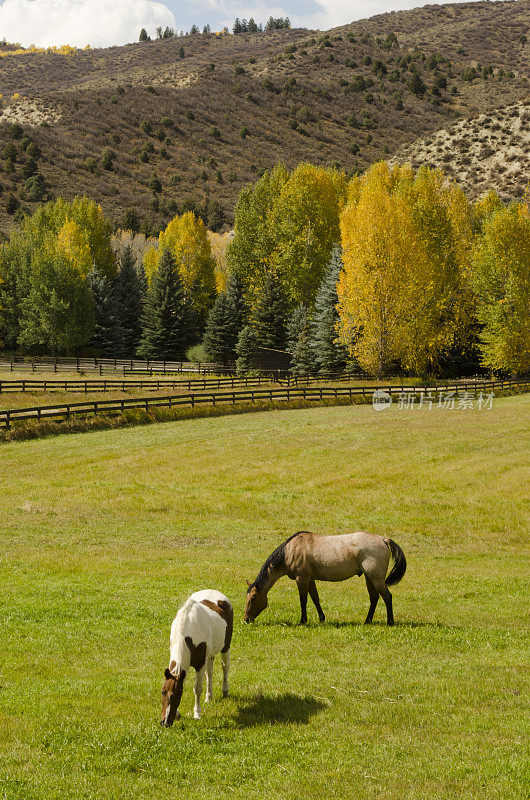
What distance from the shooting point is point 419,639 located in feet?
36.9

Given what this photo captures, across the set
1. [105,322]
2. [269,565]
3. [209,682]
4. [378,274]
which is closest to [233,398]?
[378,274]

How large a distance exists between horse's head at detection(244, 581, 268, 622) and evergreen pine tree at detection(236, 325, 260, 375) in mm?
57564

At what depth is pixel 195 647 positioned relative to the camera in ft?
25.7

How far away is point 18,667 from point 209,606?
3378mm

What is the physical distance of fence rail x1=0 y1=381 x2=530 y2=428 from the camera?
39750 mm

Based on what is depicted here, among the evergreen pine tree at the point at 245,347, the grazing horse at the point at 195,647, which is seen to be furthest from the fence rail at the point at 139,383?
the grazing horse at the point at 195,647

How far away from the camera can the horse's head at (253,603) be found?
1164 centimetres

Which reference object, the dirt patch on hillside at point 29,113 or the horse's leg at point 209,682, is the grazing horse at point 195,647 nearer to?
the horse's leg at point 209,682

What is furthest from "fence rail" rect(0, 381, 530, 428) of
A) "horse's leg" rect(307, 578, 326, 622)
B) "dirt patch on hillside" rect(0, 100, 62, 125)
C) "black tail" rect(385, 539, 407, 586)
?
"dirt patch on hillside" rect(0, 100, 62, 125)

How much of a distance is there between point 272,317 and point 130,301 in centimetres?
2424

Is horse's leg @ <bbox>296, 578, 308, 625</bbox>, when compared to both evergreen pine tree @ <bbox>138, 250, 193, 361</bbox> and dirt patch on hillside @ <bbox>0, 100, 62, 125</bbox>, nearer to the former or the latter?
evergreen pine tree @ <bbox>138, 250, 193, 361</bbox>

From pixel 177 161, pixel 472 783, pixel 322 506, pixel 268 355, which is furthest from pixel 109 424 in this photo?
pixel 177 161

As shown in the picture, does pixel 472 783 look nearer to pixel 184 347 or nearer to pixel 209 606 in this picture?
pixel 209 606

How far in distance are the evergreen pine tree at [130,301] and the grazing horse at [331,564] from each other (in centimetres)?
7424
